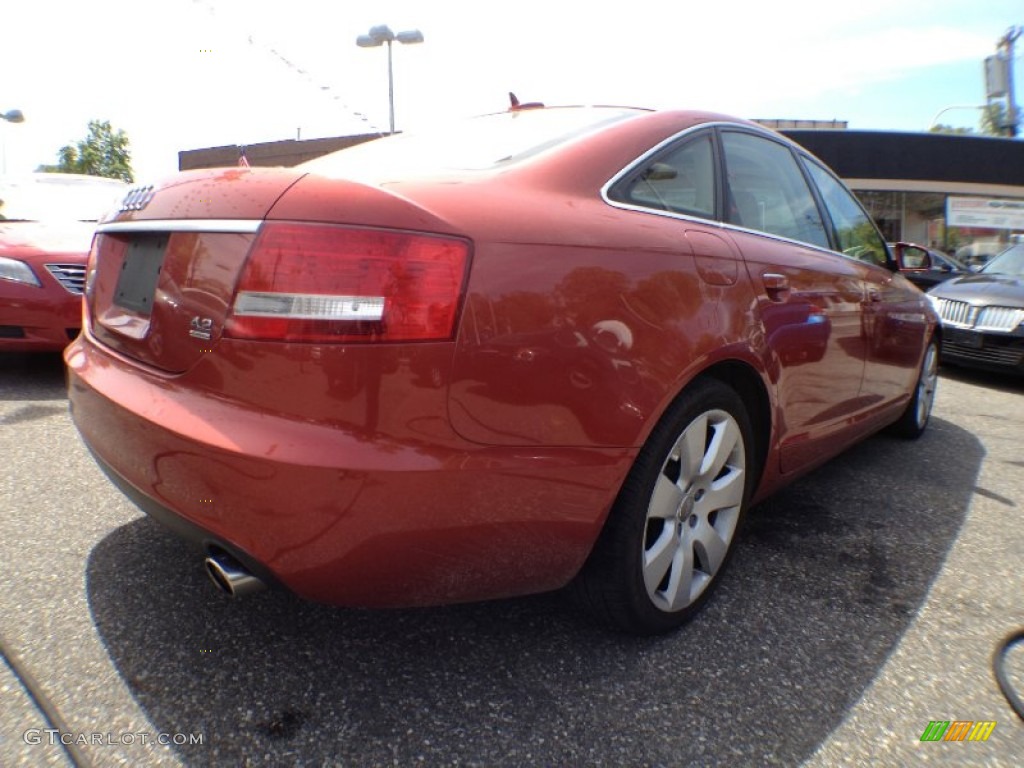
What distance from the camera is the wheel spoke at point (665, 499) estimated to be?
1.96 m

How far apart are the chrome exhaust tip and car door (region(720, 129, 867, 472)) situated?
162 centimetres

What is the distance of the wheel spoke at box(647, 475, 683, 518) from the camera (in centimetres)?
196

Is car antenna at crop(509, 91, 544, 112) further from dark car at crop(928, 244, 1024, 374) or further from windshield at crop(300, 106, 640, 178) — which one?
dark car at crop(928, 244, 1024, 374)

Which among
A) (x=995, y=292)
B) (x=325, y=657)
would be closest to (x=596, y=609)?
(x=325, y=657)

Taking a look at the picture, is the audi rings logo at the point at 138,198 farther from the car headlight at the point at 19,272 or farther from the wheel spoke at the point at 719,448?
the car headlight at the point at 19,272

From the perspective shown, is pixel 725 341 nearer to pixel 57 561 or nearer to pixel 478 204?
pixel 478 204

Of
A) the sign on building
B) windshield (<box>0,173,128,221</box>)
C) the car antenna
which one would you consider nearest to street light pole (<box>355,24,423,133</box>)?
windshield (<box>0,173,128,221</box>)

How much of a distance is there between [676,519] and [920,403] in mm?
3046

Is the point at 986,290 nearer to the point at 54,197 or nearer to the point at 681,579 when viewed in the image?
the point at 681,579

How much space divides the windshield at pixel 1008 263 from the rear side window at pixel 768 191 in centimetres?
600

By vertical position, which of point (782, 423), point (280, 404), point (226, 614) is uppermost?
point (280, 404)

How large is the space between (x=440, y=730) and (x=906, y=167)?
1024 inches

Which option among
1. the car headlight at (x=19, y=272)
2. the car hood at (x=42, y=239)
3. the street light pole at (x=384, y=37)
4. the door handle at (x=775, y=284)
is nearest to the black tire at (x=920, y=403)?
the door handle at (x=775, y=284)

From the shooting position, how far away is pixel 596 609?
2.01 m
